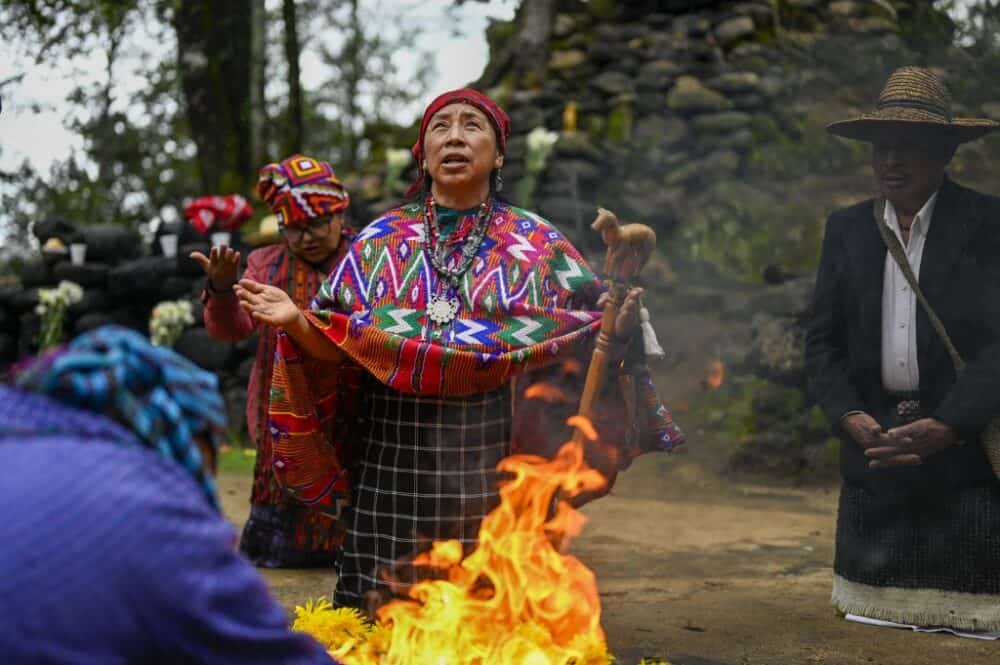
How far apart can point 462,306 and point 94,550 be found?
2706 mm

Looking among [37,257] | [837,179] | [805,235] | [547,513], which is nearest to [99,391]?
[547,513]

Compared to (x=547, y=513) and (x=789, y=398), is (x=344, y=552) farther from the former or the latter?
(x=789, y=398)

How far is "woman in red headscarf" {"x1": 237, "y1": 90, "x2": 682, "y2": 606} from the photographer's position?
422 centimetres

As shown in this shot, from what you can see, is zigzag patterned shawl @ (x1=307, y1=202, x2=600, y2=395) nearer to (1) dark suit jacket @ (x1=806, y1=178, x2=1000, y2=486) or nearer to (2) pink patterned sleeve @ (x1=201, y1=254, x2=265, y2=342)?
(2) pink patterned sleeve @ (x1=201, y1=254, x2=265, y2=342)

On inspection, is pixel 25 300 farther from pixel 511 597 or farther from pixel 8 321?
pixel 511 597

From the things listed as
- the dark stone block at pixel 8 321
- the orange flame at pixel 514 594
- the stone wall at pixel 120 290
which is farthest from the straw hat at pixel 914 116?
the dark stone block at pixel 8 321

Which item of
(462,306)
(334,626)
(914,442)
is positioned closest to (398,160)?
(914,442)

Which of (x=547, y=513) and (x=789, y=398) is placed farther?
(x=789, y=398)

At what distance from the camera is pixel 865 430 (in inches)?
198

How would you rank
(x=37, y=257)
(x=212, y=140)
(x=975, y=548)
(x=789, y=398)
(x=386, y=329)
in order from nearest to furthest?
(x=386, y=329)
(x=975, y=548)
(x=789, y=398)
(x=37, y=257)
(x=212, y=140)

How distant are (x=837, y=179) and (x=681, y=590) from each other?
8962mm

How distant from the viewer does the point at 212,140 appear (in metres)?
16.5

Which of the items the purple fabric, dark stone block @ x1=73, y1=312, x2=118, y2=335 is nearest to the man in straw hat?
the purple fabric

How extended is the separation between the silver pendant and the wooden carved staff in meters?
0.53
